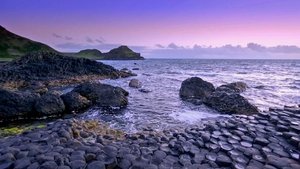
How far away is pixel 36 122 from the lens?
52.7 feet

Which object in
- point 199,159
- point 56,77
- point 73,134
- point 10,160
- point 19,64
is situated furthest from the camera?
point 19,64

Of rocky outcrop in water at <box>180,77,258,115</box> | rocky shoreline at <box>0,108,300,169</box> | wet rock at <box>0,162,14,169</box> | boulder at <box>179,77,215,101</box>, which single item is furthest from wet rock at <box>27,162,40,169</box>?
boulder at <box>179,77,215,101</box>

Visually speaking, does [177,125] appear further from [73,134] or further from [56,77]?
[56,77]

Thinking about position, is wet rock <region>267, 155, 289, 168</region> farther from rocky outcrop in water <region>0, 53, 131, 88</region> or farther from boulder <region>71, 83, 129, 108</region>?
rocky outcrop in water <region>0, 53, 131, 88</region>

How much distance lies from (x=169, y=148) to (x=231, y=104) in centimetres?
1002

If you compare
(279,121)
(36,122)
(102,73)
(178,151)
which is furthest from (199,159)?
(102,73)

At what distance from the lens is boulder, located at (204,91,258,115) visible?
1794cm

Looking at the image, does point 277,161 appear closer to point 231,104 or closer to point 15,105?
point 231,104

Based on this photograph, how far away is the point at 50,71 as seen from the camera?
38562mm

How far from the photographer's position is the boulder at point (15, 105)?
16484 millimetres

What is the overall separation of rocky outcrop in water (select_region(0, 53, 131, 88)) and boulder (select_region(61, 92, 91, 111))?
46.6 feet

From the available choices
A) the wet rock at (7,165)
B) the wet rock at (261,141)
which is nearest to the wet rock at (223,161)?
the wet rock at (261,141)

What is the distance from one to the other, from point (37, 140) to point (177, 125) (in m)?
7.51

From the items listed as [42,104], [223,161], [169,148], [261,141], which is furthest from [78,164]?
[42,104]
